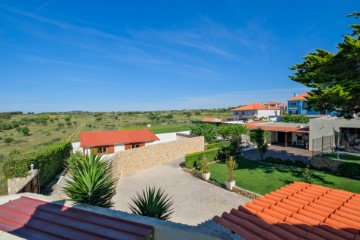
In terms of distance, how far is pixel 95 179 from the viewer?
7301 mm

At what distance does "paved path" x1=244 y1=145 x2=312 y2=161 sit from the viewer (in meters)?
28.2

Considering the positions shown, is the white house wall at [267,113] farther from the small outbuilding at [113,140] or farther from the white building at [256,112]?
the small outbuilding at [113,140]

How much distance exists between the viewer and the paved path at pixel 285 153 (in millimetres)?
28242

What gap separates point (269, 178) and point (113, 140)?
2221cm

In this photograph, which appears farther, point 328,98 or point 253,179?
point 253,179

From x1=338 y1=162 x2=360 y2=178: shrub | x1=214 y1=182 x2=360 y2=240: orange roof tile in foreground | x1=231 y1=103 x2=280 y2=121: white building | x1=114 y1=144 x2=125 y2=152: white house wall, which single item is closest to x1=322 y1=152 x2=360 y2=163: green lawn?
x1=338 y1=162 x2=360 y2=178: shrub

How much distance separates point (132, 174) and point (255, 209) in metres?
18.0

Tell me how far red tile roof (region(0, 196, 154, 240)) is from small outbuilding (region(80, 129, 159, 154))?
27.0 m

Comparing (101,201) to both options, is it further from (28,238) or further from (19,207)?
(28,238)

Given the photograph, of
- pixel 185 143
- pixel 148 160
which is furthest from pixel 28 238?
pixel 185 143

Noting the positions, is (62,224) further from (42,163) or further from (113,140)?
(113,140)

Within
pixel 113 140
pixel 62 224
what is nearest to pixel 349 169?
pixel 62 224

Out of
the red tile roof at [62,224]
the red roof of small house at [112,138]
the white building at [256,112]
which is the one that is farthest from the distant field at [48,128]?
the white building at [256,112]

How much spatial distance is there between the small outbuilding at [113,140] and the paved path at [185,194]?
9794 millimetres
